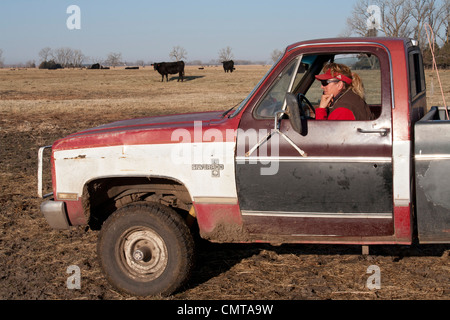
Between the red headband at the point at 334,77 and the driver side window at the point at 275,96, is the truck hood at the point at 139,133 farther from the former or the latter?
the red headband at the point at 334,77

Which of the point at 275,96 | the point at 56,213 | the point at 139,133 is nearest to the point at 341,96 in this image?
the point at 275,96

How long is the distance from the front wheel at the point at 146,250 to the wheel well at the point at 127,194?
236 mm

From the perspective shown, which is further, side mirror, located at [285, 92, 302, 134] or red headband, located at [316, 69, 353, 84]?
red headband, located at [316, 69, 353, 84]

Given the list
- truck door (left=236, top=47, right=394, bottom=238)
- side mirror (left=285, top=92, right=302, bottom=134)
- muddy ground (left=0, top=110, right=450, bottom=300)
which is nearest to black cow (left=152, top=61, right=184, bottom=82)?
muddy ground (left=0, top=110, right=450, bottom=300)

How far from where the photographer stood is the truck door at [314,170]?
3.99 metres

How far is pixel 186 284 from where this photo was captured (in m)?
4.46

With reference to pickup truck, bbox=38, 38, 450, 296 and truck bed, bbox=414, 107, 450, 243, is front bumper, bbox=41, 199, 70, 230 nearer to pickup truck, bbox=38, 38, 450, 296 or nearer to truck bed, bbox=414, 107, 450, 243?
pickup truck, bbox=38, 38, 450, 296

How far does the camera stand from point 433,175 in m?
3.90

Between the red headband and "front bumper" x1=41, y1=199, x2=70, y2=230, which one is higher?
the red headband

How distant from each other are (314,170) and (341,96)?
72cm

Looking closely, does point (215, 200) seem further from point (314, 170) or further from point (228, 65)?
point (228, 65)

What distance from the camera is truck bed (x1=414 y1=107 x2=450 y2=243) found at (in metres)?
3.87

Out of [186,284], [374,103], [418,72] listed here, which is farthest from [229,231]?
[418,72]

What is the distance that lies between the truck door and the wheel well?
0.69 meters
